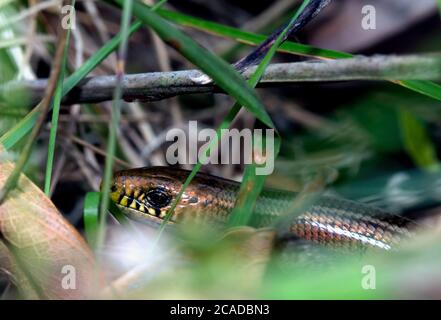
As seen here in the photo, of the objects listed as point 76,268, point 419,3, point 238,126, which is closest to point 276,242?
point 76,268

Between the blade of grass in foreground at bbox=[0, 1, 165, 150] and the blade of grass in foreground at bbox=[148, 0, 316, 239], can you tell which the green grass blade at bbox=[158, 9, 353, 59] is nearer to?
the blade of grass in foreground at bbox=[148, 0, 316, 239]

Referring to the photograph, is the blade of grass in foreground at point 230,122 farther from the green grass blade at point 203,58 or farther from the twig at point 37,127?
the twig at point 37,127

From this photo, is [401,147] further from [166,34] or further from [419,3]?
[166,34]

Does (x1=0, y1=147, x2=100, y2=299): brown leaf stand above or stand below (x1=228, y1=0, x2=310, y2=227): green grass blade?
below

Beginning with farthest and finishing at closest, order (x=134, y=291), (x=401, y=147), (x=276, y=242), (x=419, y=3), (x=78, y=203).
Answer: (x=419, y=3) < (x=401, y=147) < (x=78, y=203) < (x=276, y=242) < (x=134, y=291)

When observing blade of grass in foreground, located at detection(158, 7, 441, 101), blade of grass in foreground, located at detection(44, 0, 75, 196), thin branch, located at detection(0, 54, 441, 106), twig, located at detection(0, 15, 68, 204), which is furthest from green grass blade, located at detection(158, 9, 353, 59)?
twig, located at detection(0, 15, 68, 204)

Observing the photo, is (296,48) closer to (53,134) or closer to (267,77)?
(267,77)

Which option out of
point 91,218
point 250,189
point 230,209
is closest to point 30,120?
point 91,218
